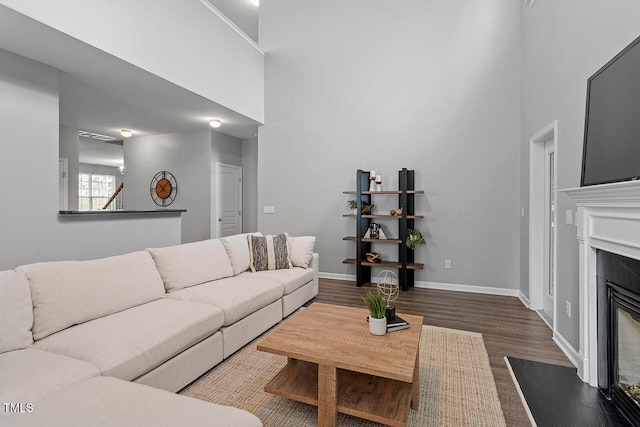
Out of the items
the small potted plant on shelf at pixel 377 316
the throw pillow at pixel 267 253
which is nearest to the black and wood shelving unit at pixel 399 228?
the throw pillow at pixel 267 253

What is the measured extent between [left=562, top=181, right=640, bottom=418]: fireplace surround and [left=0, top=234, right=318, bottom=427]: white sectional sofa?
6.90 ft

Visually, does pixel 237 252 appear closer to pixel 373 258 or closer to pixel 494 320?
pixel 373 258

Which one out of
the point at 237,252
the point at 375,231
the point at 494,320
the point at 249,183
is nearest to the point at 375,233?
the point at 375,231

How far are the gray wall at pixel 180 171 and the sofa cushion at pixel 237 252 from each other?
291 cm

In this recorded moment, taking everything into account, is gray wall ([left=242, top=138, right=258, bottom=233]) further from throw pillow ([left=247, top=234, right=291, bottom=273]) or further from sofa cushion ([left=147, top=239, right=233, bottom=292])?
sofa cushion ([left=147, top=239, right=233, bottom=292])

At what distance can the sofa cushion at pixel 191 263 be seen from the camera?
281 centimetres

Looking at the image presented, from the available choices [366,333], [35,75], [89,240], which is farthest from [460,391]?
[35,75]

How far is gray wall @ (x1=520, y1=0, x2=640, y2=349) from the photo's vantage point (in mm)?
2117

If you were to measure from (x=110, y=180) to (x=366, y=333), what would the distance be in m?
13.5

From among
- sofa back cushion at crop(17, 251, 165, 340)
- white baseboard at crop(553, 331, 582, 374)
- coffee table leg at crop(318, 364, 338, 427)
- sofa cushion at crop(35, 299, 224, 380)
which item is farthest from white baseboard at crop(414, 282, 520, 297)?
sofa back cushion at crop(17, 251, 165, 340)

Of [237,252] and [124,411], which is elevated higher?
[237,252]

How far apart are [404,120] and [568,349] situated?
3.42 metres

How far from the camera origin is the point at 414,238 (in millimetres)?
4535

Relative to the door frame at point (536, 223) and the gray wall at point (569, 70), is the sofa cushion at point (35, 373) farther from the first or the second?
the door frame at point (536, 223)
